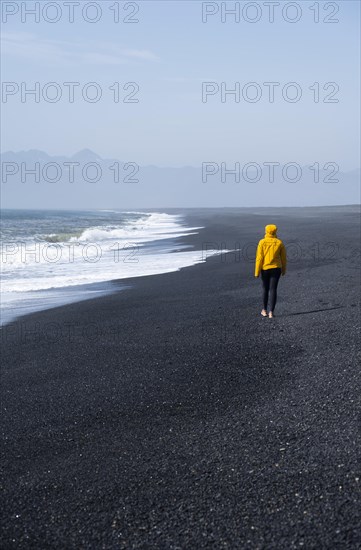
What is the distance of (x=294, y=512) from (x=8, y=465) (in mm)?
2873

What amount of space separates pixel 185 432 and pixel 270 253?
22.0ft

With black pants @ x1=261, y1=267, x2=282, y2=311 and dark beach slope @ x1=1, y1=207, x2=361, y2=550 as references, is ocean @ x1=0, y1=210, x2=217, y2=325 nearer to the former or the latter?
dark beach slope @ x1=1, y1=207, x2=361, y2=550

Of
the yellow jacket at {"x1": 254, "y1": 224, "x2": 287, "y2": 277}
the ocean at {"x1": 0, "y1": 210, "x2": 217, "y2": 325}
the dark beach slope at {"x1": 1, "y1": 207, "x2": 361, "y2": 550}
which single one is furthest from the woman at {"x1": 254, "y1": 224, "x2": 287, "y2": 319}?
the ocean at {"x1": 0, "y1": 210, "x2": 217, "y2": 325}

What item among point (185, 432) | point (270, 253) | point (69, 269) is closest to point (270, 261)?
point (270, 253)

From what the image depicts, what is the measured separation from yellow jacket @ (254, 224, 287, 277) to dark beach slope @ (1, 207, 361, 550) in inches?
40.2

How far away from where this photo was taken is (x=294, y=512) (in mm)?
4914

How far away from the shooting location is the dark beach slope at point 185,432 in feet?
16.1

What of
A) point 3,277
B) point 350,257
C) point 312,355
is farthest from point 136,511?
point 350,257

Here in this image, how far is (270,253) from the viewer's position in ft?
42.1

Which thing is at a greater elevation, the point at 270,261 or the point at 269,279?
the point at 270,261

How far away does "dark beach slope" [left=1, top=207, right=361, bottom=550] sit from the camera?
491 cm

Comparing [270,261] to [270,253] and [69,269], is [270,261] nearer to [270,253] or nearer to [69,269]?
[270,253]

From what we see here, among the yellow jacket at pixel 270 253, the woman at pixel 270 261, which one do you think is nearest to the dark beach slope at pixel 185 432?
the woman at pixel 270 261

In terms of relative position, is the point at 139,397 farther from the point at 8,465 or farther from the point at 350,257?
the point at 350,257
